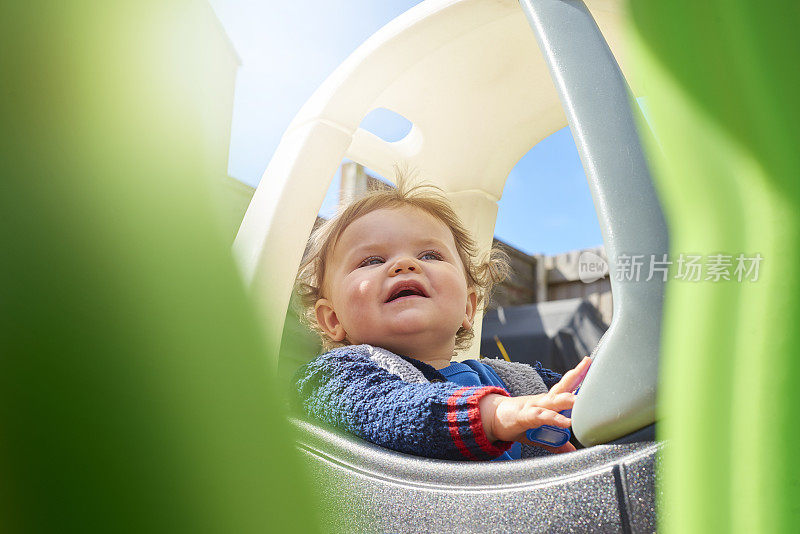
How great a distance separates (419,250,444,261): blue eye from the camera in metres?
0.89

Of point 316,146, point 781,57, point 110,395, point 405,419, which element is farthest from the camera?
point 316,146

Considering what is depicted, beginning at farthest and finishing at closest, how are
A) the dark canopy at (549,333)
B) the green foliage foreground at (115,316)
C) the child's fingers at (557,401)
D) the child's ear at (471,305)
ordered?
1. the dark canopy at (549,333)
2. the child's ear at (471,305)
3. the child's fingers at (557,401)
4. the green foliage foreground at (115,316)

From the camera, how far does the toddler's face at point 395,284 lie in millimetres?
808

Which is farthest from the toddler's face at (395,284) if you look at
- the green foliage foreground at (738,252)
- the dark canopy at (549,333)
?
the dark canopy at (549,333)

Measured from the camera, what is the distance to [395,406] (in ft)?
1.68

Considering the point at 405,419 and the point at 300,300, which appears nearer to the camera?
the point at 405,419

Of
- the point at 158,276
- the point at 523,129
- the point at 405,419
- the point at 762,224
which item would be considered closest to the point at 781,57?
the point at 762,224

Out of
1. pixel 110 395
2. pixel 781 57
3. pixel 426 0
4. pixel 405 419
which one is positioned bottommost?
pixel 405 419

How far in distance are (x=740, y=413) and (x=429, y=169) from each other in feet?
2.84

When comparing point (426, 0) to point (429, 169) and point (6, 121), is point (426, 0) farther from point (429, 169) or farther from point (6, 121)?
point (6, 121)

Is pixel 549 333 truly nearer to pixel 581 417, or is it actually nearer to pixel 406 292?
pixel 406 292

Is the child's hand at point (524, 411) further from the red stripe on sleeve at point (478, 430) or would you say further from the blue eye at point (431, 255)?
the blue eye at point (431, 255)

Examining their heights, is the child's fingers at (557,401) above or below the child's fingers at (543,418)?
above

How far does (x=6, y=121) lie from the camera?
14 centimetres
